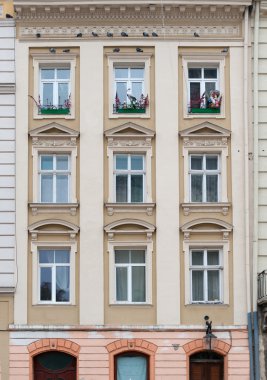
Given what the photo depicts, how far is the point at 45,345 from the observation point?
27062 millimetres

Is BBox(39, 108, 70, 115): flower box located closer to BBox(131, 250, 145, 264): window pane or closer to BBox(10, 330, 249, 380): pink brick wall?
BBox(131, 250, 145, 264): window pane

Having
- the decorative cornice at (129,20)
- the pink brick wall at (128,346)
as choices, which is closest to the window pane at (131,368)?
the pink brick wall at (128,346)

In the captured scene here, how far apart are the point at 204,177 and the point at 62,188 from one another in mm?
4203

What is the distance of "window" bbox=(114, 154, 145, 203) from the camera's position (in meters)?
28.0

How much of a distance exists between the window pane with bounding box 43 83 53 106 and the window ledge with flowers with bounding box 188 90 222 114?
414 centimetres

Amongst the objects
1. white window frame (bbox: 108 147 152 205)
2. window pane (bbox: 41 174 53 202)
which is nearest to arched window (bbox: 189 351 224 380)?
white window frame (bbox: 108 147 152 205)

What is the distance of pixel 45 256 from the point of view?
27.8 meters

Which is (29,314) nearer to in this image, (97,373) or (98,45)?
(97,373)

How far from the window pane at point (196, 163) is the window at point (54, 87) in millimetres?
4129

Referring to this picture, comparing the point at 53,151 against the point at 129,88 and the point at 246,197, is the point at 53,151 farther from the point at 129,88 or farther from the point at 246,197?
the point at 246,197

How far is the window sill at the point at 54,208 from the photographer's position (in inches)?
1086

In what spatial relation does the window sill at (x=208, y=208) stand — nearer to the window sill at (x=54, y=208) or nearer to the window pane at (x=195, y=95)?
the window pane at (x=195, y=95)

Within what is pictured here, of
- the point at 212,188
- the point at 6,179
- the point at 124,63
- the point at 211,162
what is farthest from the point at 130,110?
the point at 6,179

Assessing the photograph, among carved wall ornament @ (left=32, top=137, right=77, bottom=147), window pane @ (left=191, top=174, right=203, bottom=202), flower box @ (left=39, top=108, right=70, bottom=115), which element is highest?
flower box @ (left=39, top=108, right=70, bottom=115)
